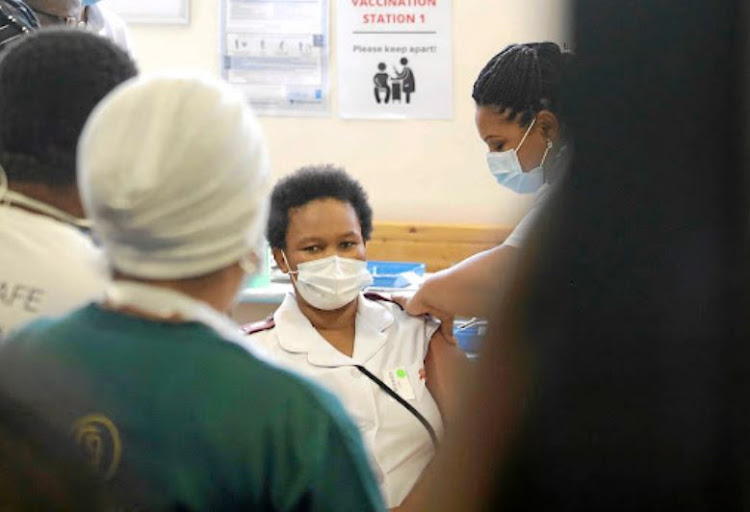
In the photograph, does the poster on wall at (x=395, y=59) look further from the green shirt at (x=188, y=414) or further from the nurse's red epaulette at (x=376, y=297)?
the green shirt at (x=188, y=414)

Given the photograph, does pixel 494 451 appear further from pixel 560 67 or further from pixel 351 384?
pixel 351 384

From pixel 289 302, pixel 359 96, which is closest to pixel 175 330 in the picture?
pixel 289 302

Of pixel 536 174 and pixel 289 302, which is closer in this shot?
pixel 536 174

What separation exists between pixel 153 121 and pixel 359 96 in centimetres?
316

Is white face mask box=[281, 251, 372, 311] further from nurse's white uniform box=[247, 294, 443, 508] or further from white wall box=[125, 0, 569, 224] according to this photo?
white wall box=[125, 0, 569, 224]

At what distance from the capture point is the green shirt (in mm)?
857

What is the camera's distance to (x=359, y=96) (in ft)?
13.2

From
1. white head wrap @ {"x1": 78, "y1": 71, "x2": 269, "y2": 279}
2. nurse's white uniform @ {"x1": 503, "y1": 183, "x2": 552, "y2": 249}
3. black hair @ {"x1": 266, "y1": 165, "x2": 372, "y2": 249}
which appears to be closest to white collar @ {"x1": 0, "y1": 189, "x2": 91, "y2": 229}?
white head wrap @ {"x1": 78, "y1": 71, "x2": 269, "y2": 279}

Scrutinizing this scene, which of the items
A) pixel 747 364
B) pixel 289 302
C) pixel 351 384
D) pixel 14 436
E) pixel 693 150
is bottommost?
pixel 351 384

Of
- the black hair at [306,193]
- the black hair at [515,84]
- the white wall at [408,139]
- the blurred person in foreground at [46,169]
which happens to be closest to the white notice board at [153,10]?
the white wall at [408,139]

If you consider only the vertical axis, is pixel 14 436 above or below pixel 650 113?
below

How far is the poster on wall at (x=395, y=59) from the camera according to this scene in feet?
13.0

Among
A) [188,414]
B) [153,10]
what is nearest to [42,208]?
[188,414]

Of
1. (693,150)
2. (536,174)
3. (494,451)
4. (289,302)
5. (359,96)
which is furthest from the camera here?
(359,96)
